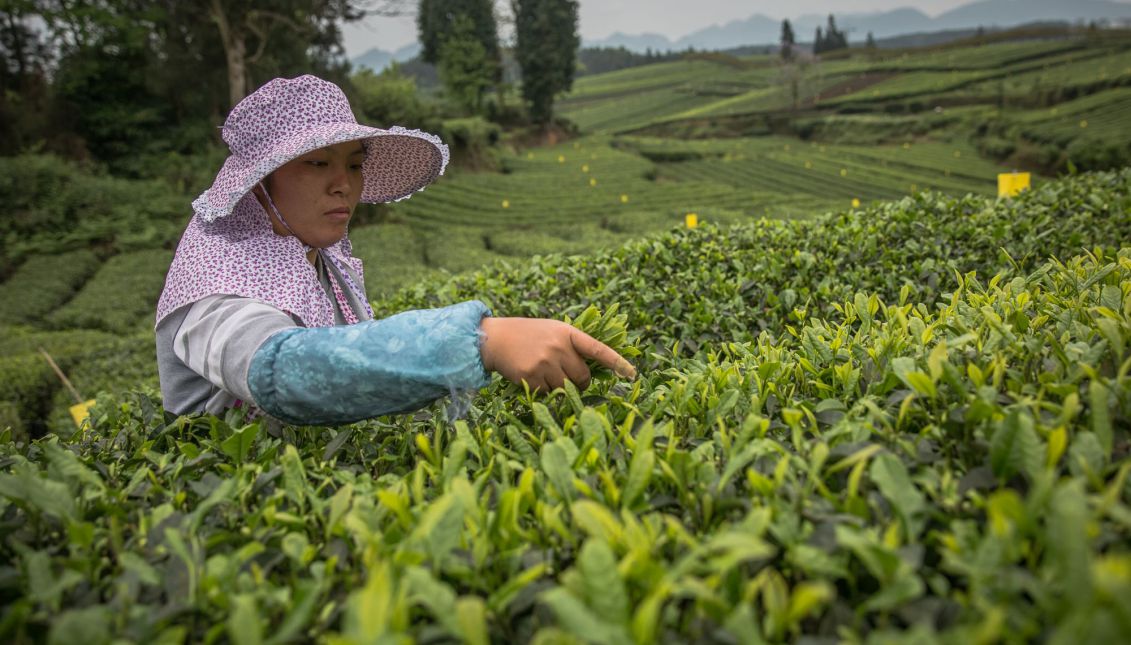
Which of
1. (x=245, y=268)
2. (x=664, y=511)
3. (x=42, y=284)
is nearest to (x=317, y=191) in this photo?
(x=245, y=268)

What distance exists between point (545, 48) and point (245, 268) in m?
37.0

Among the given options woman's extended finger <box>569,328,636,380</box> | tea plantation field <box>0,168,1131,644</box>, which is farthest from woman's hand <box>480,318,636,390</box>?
tea plantation field <box>0,168,1131,644</box>

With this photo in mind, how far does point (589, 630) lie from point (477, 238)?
55.5 ft

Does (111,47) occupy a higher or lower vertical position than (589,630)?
higher

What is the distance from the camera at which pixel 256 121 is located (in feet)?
5.30

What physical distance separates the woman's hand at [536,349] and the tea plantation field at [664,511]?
0.33 ft

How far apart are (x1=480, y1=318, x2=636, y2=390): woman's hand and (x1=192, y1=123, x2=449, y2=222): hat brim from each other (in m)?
0.69

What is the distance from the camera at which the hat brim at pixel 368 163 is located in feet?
4.93

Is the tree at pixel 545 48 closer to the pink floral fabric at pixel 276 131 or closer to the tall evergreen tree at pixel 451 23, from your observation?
the tall evergreen tree at pixel 451 23

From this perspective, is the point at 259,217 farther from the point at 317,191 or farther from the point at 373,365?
the point at 373,365

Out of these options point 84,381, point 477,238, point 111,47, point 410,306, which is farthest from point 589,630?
point 111,47

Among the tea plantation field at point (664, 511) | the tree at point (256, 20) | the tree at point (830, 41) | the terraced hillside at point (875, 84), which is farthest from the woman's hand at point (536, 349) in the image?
the tree at point (830, 41)

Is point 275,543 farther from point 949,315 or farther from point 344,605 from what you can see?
point 949,315

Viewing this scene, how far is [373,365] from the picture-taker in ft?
3.73
